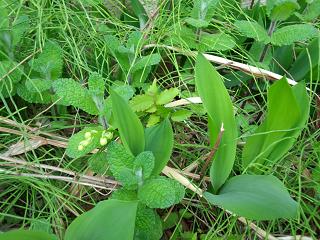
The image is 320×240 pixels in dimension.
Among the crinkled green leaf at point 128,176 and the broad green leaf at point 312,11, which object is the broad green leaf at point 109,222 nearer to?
the crinkled green leaf at point 128,176

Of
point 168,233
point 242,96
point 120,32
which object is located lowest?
point 168,233

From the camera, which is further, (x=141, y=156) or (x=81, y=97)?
(x=81, y=97)

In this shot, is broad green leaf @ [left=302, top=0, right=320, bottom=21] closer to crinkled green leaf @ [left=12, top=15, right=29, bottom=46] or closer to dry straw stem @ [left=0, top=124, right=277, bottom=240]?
dry straw stem @ [left=0, top=124, right=277, bottom=240]

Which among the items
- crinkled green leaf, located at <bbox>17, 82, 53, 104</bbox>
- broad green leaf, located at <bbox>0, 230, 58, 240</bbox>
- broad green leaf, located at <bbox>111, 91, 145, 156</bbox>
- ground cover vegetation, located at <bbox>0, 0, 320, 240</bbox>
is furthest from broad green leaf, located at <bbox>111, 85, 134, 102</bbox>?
broad green leaf, located at <bbox>0, 230, 58, 240</bbox>

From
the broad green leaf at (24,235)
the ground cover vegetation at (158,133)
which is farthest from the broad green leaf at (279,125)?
the broad green leaf at (24,235)

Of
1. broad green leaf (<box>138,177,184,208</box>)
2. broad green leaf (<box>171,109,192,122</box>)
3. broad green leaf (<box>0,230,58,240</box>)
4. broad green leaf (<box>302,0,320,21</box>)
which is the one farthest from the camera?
broad green leaf (<box>302,0,320,21</box>)

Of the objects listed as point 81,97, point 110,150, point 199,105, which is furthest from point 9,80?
point 199,105

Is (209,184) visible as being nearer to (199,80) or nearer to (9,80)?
(199,80)
